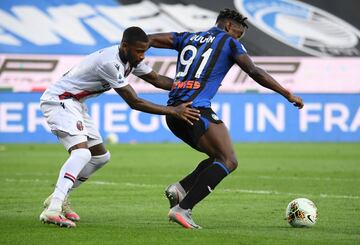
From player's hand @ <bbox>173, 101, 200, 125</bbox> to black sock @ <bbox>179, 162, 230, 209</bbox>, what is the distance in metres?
0.50

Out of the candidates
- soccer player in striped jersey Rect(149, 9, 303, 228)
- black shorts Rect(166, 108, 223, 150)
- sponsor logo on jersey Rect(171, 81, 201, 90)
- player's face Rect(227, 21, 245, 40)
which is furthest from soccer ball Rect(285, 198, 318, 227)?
player's face Rect(227, 21, 245, 40)

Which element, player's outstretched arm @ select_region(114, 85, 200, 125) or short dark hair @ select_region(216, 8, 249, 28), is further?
short dark hair @ select_region(216, 8, 249, 28)

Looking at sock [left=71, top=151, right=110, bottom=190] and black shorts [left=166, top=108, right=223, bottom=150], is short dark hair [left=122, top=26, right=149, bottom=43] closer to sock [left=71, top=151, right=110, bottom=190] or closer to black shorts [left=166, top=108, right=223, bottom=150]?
black shorts [left=166, top=108, right=223, bottom=150]

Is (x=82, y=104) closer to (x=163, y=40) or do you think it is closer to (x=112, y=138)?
(x=163, y=40)

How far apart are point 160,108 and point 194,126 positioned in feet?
1.30

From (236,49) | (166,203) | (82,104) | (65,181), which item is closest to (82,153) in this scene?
(65,181)

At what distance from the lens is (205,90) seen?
915 cm

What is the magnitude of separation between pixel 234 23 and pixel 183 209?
2.00m

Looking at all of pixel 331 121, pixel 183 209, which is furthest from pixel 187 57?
pixel 331 121

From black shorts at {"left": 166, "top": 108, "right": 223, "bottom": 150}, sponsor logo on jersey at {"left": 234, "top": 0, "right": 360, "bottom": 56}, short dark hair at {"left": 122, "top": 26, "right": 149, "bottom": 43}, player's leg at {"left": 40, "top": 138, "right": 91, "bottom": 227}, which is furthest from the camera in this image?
sponsor logo on jersey at {"left": 234, "top": 0, "right": 360, "bottom": 56}

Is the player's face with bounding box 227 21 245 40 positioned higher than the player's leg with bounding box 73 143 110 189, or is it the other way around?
the player's face with bounding box 227 21 245 40

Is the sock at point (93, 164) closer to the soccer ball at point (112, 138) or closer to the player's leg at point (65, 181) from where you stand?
the player's leg at point (65, 181)

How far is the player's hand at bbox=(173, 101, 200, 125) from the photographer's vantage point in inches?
349

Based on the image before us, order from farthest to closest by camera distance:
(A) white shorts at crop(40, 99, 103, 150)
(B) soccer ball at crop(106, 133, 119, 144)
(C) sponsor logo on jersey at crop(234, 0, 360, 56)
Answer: (C) sponsor logo on jersey at crop(234, 0, 360, 56) → (B) soccer ball at crop(106, 133, 119, 144) → (A) white shorts at crop(40, 99, 103, 150)
